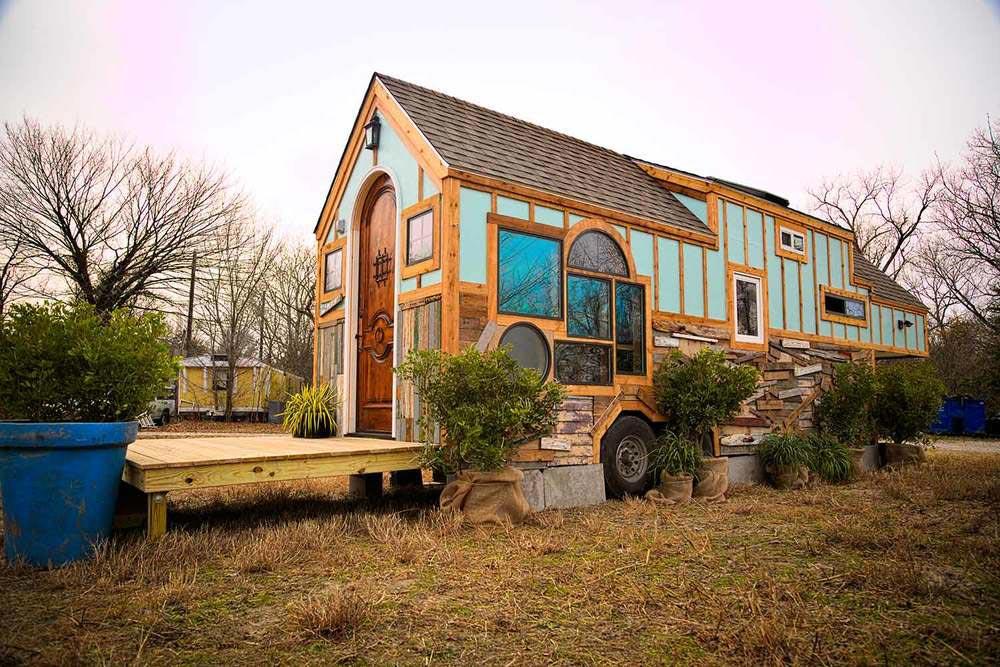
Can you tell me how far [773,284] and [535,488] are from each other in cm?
531

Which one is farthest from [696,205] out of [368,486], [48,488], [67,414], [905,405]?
[48,488]

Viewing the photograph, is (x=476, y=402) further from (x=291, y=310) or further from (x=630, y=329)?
(x=291, y=310)

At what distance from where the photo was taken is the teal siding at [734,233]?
29.5 feet

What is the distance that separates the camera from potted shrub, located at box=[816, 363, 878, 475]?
377 inches

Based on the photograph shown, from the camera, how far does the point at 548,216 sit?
6.96 m

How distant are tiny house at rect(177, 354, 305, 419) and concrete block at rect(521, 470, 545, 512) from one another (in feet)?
57.1

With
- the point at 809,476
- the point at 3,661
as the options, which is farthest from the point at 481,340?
the point at 809,476

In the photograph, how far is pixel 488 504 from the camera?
18.0 feet

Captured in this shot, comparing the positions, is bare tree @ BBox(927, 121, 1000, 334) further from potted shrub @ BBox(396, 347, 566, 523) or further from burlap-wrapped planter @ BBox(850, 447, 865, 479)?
potted shrub @ BBox(396, 347, 566, 523)

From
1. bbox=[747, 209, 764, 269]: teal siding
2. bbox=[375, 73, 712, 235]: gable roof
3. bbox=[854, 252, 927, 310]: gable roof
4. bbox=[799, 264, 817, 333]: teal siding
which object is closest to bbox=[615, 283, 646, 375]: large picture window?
bbox=[375, 73, 712, 235]: gable roof

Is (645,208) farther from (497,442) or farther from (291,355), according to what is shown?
(291,355)

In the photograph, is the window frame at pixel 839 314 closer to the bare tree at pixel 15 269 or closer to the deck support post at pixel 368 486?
the deck support post at pixel 368 486

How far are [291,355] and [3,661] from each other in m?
22.1

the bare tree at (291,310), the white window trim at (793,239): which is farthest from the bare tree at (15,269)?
the white window trim at (793,239)
